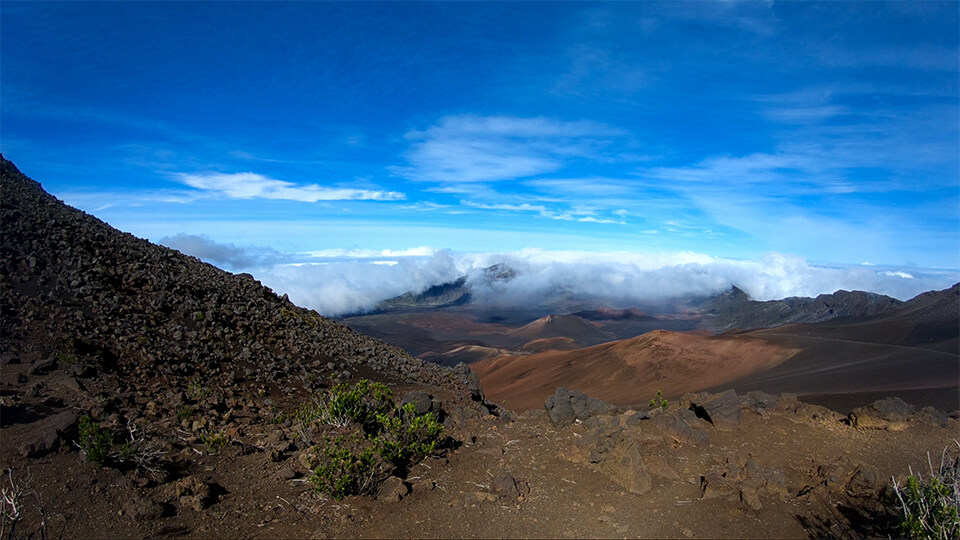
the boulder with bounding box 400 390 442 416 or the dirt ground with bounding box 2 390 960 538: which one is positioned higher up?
the boulder with bounding box 400 390 442 416

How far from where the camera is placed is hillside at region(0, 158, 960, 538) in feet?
15.4

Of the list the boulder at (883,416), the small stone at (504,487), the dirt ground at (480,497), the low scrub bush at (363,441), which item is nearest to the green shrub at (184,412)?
the dirt ground at (480,497)

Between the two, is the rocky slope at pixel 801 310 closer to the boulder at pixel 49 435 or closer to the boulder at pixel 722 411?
the boulder at pixel 722 411

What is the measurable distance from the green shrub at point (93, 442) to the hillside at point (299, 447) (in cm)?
3

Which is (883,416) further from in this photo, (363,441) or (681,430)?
(363,441)

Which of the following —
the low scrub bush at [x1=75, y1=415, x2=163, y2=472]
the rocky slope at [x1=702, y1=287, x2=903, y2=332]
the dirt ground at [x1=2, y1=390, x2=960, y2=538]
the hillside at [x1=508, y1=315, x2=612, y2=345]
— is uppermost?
the rocky slope at [x1=702, y1=287, x2=903, y2=332]

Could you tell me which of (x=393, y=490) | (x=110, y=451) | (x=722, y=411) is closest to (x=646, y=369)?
(x=722, y=411)

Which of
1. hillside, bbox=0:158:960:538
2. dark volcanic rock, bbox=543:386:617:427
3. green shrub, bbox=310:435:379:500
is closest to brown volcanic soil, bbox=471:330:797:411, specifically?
dark volcanic rock, bbox=543:386:617:427

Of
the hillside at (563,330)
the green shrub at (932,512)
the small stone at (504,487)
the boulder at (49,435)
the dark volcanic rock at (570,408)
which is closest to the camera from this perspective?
the green shrub at (932,512)

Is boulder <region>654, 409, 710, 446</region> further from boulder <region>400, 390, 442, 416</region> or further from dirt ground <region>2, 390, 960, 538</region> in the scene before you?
boulder <region>400, 390, 442, 416</region>

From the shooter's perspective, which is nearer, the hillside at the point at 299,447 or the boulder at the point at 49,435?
the hillside at the point at 299,447

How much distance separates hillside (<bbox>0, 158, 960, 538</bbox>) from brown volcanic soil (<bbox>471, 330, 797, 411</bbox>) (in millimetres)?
14359

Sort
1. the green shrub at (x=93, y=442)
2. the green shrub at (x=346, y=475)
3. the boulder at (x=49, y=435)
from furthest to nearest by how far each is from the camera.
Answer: the boulder at (x=49, y=435) < the green shrub at (x=93, y=442) < the green shrub at (x=346, y=475)

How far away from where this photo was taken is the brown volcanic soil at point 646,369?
2480 cm
